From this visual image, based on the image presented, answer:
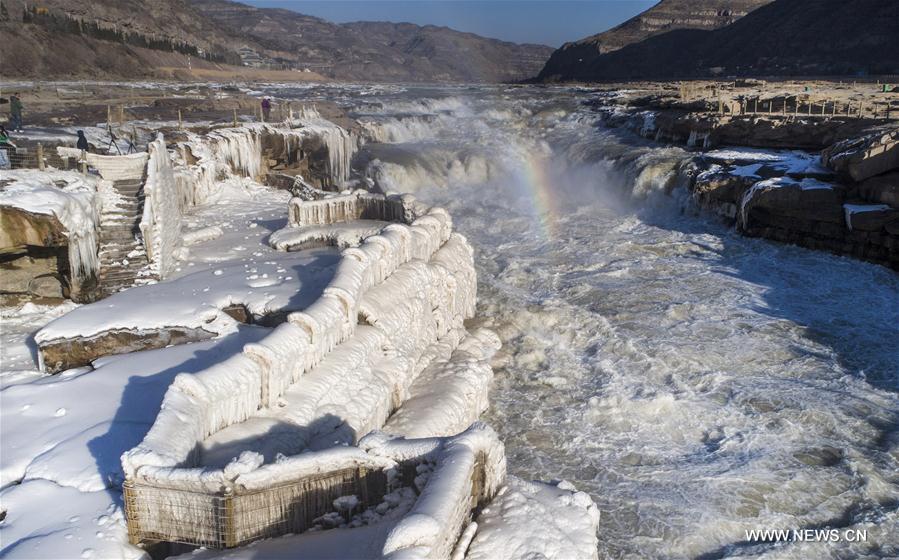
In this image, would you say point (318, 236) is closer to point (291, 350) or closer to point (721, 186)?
point (291, 350)

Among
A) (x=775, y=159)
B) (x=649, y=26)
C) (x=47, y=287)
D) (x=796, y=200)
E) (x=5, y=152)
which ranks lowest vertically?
(x=47, y=287)

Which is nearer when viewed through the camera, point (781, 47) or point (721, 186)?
point (721, 186)

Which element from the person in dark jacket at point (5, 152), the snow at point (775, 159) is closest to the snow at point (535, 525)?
the person in dark jacket at point (5, 152)

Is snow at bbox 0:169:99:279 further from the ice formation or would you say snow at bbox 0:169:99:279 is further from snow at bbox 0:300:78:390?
the ice formation

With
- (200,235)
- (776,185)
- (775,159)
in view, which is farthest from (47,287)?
(775,159)

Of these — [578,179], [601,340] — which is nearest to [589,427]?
[601,340]

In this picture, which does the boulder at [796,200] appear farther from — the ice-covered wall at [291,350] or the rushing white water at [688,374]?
the ice-covered wall at [291,350]
